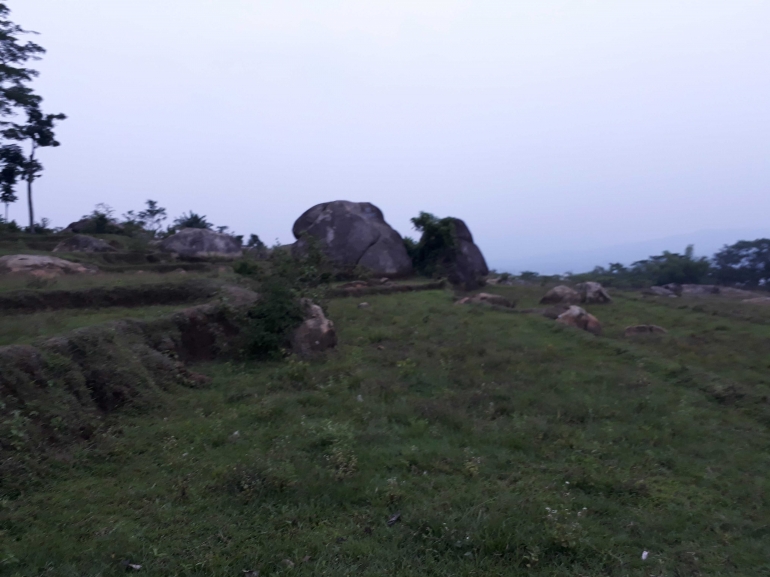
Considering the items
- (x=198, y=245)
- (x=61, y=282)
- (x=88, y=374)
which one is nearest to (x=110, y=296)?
(x=61, y=282)

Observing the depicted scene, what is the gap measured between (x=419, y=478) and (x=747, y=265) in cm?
3371

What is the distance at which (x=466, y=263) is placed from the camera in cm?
2327

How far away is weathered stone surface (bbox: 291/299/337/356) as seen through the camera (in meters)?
9.23

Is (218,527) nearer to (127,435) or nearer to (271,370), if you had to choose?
(127,435)

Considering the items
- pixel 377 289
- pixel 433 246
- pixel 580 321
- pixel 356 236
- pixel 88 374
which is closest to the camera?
pixel 88 374

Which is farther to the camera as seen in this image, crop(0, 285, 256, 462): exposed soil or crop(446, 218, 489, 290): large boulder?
crop(446, 218, 489, 290): large boulder

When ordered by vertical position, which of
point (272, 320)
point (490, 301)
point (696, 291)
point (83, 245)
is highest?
point (83, 245)

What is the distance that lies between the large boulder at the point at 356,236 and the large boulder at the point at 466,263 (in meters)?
1.68

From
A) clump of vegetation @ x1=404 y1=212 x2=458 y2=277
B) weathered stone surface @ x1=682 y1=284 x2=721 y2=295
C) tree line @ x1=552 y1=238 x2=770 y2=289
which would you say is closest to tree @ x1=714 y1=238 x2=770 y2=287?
tree line @ x1=552 y1=238 x2=770 y2=289

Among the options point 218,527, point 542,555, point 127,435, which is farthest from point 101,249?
point 542,555

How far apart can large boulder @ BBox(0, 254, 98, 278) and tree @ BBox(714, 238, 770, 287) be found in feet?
103

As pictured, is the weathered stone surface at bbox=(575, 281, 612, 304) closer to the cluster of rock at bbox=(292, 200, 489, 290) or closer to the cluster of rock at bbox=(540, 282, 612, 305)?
the cluster of rock at bbox=(540, 282, 612, 305)

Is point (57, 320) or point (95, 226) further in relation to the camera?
point (95, 226)

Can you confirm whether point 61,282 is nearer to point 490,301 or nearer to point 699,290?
point 490,301
